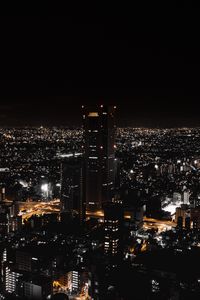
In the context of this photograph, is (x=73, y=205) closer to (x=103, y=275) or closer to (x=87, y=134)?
(x=87, y=134)

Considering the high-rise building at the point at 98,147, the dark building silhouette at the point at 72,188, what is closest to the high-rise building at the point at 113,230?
the dark building silhouette at the point at 72,188

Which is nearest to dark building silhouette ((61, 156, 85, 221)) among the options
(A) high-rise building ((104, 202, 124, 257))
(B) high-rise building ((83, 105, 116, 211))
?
(B) high-rise building ((83, 105, 116, 211))

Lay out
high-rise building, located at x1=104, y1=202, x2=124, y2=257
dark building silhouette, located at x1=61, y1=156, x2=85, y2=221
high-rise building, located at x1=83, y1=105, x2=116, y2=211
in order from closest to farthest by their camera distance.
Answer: high-rise building, located at x1=104, y1=202, x2=124, y2=257 < dark building silhouette, located at x1=61, y1=156, x2=85, y2=221 < high-rise building, located at x1=83, y1=105, x2=116, y2=211

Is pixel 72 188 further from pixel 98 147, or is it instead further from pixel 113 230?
pixel 113 230

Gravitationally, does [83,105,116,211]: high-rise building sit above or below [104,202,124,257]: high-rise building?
above

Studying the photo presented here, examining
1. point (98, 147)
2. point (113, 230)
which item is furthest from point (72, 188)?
point (113, 230)

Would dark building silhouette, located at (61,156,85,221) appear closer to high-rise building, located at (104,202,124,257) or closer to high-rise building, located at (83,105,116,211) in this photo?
high-rise building, located at (83,105,116,211)

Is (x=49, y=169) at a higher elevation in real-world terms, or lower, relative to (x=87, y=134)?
lower

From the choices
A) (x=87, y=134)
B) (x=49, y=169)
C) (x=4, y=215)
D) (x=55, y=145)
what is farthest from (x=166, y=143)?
(x=4, y=215)
